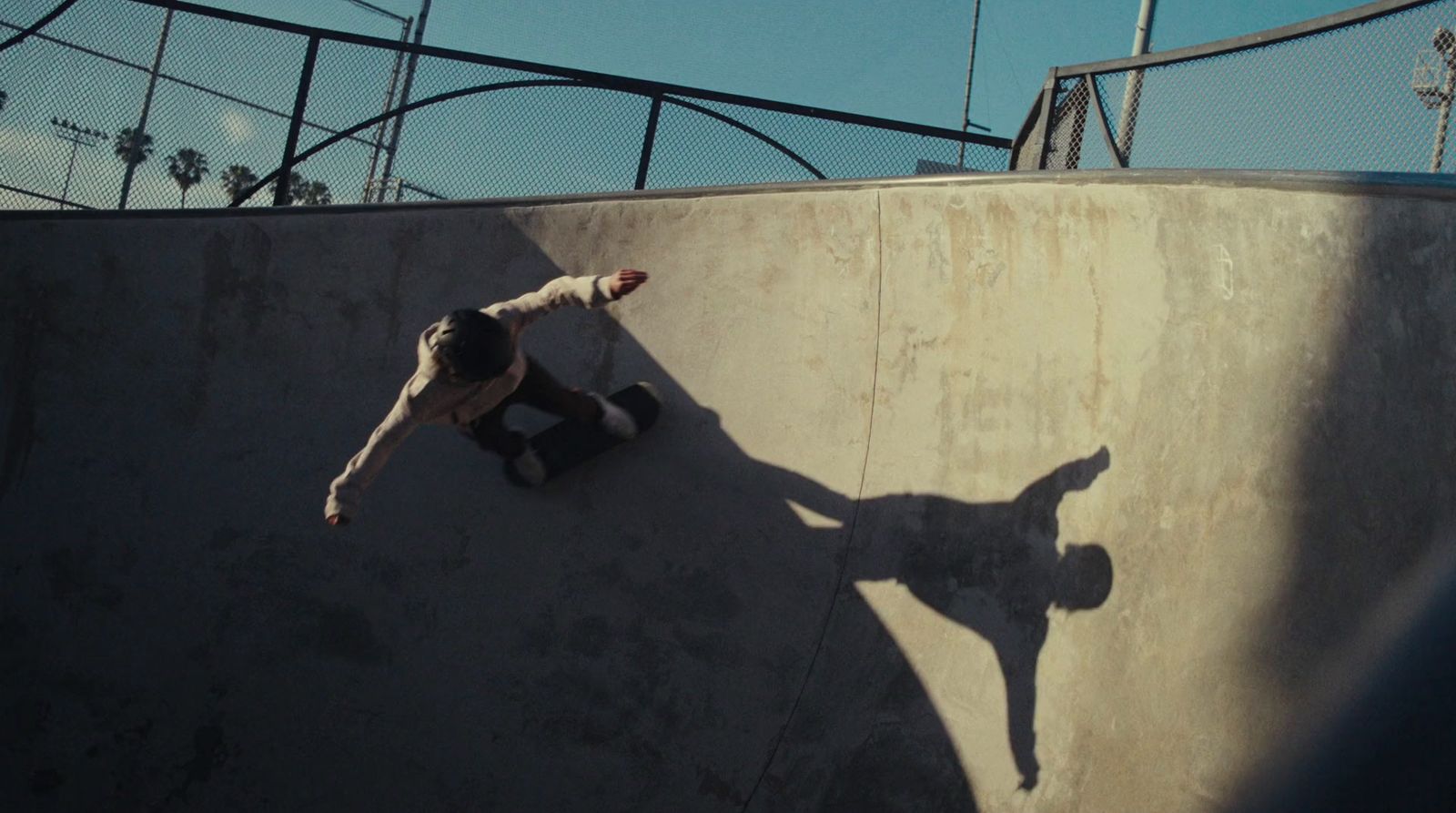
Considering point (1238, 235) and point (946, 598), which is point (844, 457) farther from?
point (1238, 235)

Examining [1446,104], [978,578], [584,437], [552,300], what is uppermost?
[1446,104]

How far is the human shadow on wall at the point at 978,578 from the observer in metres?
4.01

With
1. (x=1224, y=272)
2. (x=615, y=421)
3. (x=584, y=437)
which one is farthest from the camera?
(x=584, y=437)

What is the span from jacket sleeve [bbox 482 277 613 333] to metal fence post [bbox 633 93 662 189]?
105 inches

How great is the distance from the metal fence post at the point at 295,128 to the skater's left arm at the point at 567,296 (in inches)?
145

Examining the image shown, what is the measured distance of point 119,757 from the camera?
5.48 m

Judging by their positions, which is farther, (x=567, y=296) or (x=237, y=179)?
(x=237, y=179)

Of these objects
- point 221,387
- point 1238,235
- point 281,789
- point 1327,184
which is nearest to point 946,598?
point 1238,235

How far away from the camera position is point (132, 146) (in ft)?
23.8

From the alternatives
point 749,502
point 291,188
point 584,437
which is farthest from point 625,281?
point 291,188

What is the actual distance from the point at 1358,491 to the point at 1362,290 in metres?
0.73

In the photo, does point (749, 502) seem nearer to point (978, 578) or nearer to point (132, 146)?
point (978, 578)

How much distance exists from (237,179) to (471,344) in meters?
4.59

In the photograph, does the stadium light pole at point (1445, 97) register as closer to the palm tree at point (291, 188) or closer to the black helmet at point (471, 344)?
the black helmet at point (471, 344)
